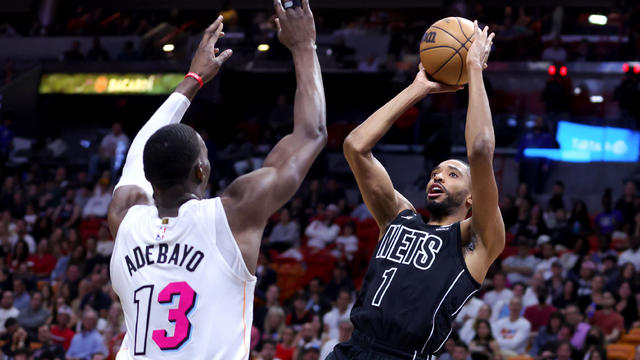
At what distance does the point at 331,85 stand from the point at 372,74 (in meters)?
1.12

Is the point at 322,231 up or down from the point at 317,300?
up

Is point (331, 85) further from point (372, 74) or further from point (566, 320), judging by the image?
point (566, 320)

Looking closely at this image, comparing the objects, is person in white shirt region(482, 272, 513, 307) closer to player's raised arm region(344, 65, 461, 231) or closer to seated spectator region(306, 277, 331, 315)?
seated spectator region(306, 277, 331, 315)

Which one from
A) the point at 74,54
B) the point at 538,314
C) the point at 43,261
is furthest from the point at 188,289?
the point at 74,54

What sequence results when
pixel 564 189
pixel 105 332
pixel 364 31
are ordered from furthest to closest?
pixel 364 31 < pixel 564 189 < pixel 105 332

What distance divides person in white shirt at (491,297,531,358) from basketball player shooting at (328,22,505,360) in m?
6.27

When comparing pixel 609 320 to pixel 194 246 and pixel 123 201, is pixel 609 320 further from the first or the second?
pixel 194 246

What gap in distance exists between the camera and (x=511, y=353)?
10.5 m

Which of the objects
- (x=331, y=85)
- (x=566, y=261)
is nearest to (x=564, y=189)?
(x=566, y=261)

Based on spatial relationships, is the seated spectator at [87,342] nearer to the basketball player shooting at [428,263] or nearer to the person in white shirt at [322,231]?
the person in white shirt at [322,231]

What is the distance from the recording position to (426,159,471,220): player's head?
489cm

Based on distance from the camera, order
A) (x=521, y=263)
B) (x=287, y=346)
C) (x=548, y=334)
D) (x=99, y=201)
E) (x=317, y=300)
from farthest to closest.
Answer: (x=99, y=201), (x=521, y=263), (x=317, y=300), (x=287, y=346), (x=548, y=334)

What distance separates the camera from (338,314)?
11.7m

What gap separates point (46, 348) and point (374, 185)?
8707 mm
